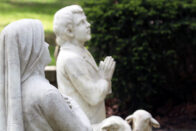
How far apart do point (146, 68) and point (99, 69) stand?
249cm

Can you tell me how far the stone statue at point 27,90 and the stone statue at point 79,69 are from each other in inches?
95.5

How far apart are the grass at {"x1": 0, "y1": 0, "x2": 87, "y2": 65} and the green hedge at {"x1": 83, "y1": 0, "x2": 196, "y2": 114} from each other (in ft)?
9.64

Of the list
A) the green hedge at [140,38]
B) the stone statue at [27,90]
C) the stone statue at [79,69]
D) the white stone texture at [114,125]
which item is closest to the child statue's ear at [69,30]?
the stone statue at [79,69]

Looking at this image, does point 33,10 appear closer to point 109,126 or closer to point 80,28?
point 80,28

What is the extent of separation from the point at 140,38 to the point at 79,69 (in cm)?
278

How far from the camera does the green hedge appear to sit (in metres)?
8.66

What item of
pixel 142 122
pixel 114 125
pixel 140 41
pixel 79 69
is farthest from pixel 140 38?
pixel 114 125

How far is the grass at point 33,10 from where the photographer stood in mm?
12594

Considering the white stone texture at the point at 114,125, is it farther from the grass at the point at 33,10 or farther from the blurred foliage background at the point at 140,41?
the grass at the point at 33,10

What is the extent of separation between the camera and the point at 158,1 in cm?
891

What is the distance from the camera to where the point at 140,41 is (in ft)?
28.5

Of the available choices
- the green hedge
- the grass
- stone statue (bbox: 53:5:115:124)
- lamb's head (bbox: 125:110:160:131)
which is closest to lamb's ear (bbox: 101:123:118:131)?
stone statue (bbox: 53:5:115:124)

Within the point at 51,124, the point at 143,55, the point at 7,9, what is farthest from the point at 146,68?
the point at 7,9

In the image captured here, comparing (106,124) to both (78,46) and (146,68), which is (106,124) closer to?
(78,46)
